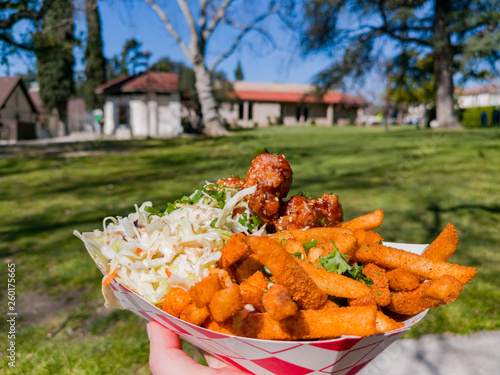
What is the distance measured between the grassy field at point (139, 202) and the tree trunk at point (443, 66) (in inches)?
318

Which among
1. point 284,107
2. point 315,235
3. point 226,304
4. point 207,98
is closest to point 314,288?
point 226,304

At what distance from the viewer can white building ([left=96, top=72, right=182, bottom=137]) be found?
1363 inches

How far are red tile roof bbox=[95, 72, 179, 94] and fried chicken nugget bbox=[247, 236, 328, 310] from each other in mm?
33558

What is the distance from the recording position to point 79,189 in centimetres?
1095

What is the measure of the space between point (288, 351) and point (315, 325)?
157mm

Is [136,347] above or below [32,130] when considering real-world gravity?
below

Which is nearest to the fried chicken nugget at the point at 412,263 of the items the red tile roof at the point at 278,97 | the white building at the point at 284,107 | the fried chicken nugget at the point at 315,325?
the fried chicken nugget at the point at 315,325

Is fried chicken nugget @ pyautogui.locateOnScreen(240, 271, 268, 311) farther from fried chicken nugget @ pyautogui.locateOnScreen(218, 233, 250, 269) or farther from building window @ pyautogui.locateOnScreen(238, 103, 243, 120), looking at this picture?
building window @ pyautogui.locateOnScreen(238, 103, 243, 120)

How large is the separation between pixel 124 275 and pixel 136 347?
223 centimetres

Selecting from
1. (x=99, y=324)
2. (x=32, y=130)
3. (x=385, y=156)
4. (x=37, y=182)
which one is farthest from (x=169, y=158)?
(x=32, y=130)

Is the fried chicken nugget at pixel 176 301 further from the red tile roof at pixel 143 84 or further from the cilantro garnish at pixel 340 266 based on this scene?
the red tile roof at pixel 143 84

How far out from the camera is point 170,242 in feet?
7.06

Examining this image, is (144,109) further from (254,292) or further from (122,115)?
(254,292)

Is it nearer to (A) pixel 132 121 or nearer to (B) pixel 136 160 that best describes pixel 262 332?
(B) pixel 136 160
